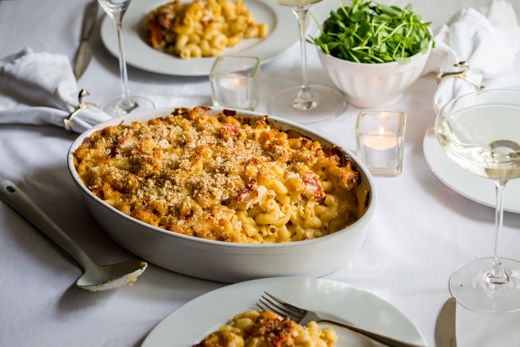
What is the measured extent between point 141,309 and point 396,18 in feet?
3.76

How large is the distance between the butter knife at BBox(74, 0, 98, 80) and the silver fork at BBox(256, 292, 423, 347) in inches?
53.2

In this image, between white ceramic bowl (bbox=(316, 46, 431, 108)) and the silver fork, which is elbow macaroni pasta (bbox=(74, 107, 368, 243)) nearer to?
the silver fork

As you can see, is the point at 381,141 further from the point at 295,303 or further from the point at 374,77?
the point at 295,303

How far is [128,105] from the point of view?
6.63ft

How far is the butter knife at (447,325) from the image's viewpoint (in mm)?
1164

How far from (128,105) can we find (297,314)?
1109mm

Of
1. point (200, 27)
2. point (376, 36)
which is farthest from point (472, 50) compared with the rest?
point (200, 27)

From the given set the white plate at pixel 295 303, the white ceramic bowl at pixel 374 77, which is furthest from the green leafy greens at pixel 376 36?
the white plate at pixel 295 303

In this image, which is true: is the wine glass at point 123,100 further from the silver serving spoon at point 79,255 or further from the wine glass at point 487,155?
the wine glass at point 487,155

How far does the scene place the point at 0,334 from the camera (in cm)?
128

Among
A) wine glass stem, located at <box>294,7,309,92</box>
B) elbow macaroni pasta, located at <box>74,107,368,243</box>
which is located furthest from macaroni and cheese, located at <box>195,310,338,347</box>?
wine glass stem, located at <box>294,7,309,92</box>

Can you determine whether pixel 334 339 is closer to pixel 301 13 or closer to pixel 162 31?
pixel 301 13

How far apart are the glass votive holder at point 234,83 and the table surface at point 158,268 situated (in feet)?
0.76

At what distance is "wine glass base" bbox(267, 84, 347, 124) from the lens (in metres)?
1.92
